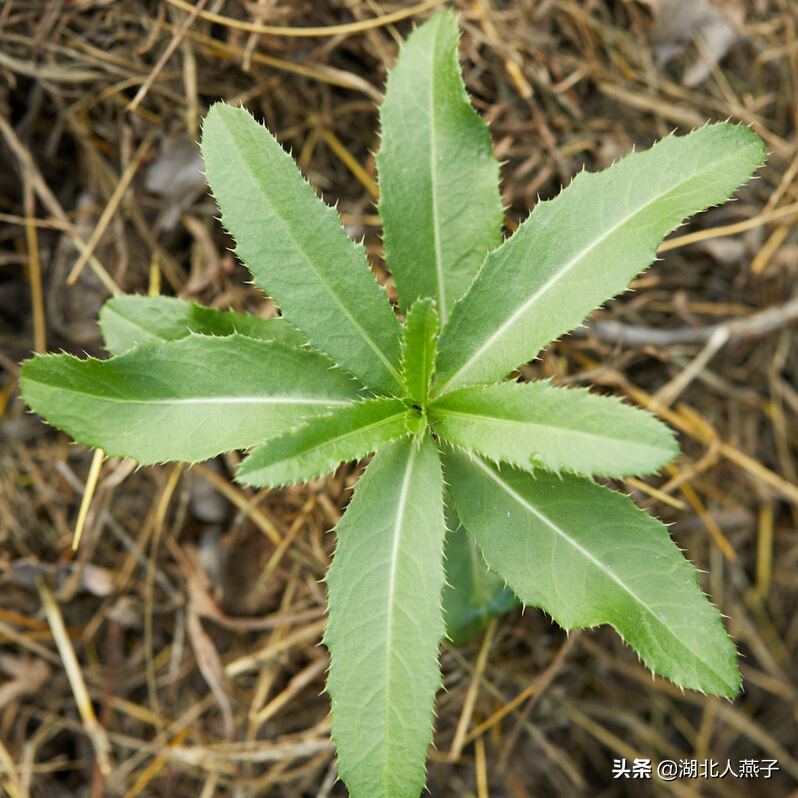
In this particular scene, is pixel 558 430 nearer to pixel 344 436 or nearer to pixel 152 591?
pixel 344 436

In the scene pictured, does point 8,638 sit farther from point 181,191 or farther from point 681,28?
point 681,28

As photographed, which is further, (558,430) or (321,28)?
(321,28)

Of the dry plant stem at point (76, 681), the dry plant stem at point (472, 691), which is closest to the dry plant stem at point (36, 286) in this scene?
the dry plant stem at point (76, 681)

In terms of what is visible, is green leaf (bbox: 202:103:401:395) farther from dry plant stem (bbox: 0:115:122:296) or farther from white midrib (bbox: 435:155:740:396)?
dry plant stem (bbox: 0:115:122:296)

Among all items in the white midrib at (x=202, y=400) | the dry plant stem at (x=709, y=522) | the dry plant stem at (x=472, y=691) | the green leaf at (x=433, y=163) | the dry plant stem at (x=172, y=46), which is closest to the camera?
the white midrib at (x=202, y=400)

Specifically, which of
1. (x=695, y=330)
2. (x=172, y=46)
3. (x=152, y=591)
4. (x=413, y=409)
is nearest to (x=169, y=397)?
(x=413, y=409)

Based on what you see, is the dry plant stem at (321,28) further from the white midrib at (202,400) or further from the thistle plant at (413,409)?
the white midrib at (202,400)

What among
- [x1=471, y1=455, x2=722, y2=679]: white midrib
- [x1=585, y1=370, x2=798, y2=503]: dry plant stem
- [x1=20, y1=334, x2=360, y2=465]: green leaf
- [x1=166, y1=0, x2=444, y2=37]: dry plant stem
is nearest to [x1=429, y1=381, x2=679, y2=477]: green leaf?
[x1=471, y1=455, x2=722, y2=679]: white midrib
